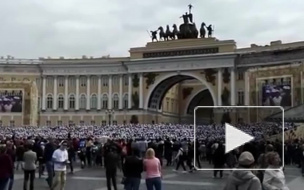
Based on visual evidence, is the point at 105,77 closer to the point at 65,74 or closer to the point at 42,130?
the point at 65,74

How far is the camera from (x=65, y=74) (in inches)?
3418

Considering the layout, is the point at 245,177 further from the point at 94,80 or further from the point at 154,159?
the point at 94,80

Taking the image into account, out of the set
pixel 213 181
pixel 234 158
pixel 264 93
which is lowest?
pixel 213 181

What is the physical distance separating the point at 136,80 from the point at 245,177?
253ft

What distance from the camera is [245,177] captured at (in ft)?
18.8

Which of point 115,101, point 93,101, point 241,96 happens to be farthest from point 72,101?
point 241,96

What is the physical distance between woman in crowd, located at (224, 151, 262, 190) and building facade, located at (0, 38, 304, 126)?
64.5m

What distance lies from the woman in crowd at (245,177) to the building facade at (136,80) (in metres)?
64.5

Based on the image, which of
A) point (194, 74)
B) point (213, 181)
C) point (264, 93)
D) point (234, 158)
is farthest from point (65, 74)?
point (234, 158)

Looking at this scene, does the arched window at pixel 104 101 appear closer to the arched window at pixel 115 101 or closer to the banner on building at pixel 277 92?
the arched window at pixel 115 101

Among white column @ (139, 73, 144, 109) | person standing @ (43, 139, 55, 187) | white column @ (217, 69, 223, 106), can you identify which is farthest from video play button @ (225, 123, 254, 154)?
white column @ (139, 73, 144, 109)

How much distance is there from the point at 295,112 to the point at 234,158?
99.2 ft

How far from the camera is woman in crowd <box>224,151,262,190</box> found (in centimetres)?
572

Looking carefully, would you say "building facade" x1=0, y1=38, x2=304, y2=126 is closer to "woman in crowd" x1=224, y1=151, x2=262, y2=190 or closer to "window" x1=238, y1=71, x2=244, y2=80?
"window" x1=238, y1=71, x2=244, y2=80
